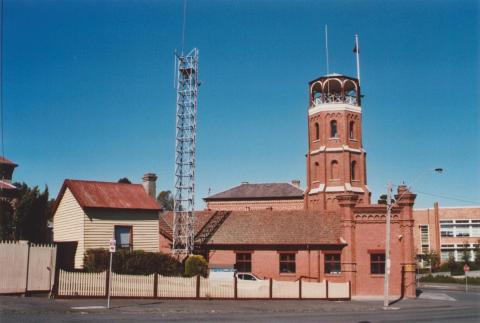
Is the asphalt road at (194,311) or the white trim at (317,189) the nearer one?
the asphalt road at (194,311)

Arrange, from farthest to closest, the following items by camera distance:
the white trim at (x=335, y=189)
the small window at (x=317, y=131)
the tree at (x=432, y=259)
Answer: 1. the tree at (x=432, y=259)
2. the small window at (x=317, y=131)
3. the white trim at (x=335, y=189)

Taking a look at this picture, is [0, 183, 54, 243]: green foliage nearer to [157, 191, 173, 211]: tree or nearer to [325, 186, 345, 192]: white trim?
[325, 186, 345, 192]: white trim

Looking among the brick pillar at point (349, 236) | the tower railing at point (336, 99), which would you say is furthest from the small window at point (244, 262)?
the tower railing at point (336, 99)

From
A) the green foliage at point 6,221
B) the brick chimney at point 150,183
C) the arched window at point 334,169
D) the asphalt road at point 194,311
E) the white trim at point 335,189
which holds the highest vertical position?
the arched window at point 334,169

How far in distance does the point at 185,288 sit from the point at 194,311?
4.45 metres

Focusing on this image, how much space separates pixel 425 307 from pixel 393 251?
6527 millimetres

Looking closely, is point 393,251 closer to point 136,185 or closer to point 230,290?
point 230,290

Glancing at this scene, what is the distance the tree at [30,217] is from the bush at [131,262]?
1396cm

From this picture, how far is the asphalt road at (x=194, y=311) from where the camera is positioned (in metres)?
19.1

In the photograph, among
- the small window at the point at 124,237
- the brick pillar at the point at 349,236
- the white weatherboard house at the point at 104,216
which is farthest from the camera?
the brick pillar at the point at 349,236

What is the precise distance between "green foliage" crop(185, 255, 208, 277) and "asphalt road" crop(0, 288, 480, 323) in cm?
817

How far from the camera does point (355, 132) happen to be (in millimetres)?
58562

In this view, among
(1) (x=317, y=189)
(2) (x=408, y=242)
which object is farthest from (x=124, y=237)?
(1) (x=317, y=189)

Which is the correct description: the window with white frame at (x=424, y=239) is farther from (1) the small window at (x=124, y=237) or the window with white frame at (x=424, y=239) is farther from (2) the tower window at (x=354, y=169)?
(1) the small window at (x=124, y=237)
